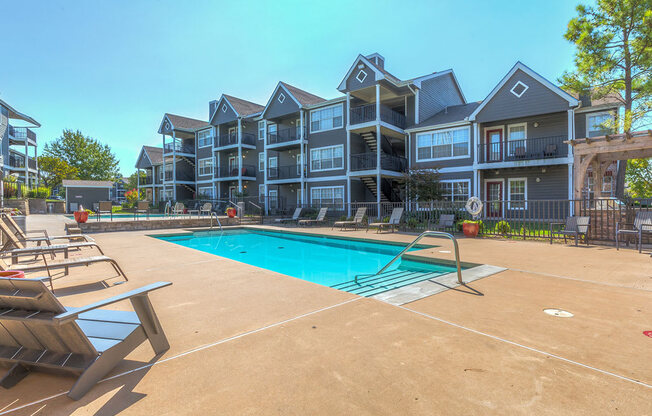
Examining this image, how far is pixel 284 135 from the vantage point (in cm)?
2555

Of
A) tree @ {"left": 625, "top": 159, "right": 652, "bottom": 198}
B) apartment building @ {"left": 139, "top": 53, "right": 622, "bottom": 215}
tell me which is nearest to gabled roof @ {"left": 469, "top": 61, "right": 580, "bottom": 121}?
apartment building @ {"left": 139, "top": 53, "right": 622, "bottom": 215}

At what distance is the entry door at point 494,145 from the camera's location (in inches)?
712

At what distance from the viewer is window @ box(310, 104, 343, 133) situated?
2222 centimetres

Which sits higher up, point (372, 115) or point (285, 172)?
point (372, 115)

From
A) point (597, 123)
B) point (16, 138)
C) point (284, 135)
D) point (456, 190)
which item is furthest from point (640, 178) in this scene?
point (16, 138)

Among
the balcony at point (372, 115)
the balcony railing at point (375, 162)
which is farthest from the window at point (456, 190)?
the balcony at point (372, 115)

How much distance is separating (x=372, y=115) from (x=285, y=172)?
8.47 meters

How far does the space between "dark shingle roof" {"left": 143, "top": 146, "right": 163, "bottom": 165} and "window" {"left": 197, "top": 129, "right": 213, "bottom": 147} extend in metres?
9.56

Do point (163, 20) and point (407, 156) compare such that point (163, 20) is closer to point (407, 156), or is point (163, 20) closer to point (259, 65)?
point (259, 65)

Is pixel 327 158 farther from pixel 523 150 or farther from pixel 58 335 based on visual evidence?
pixel 58 335

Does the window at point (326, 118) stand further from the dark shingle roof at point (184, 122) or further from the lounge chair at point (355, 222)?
the dark shingle roof at point (184, 122)

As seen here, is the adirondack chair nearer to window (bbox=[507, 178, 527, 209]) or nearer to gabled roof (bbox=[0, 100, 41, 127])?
window (bbox=[507, 178, 527, 209])

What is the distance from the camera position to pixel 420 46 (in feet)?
61.6

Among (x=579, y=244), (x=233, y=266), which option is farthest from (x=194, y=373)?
(x=579, y=244)
